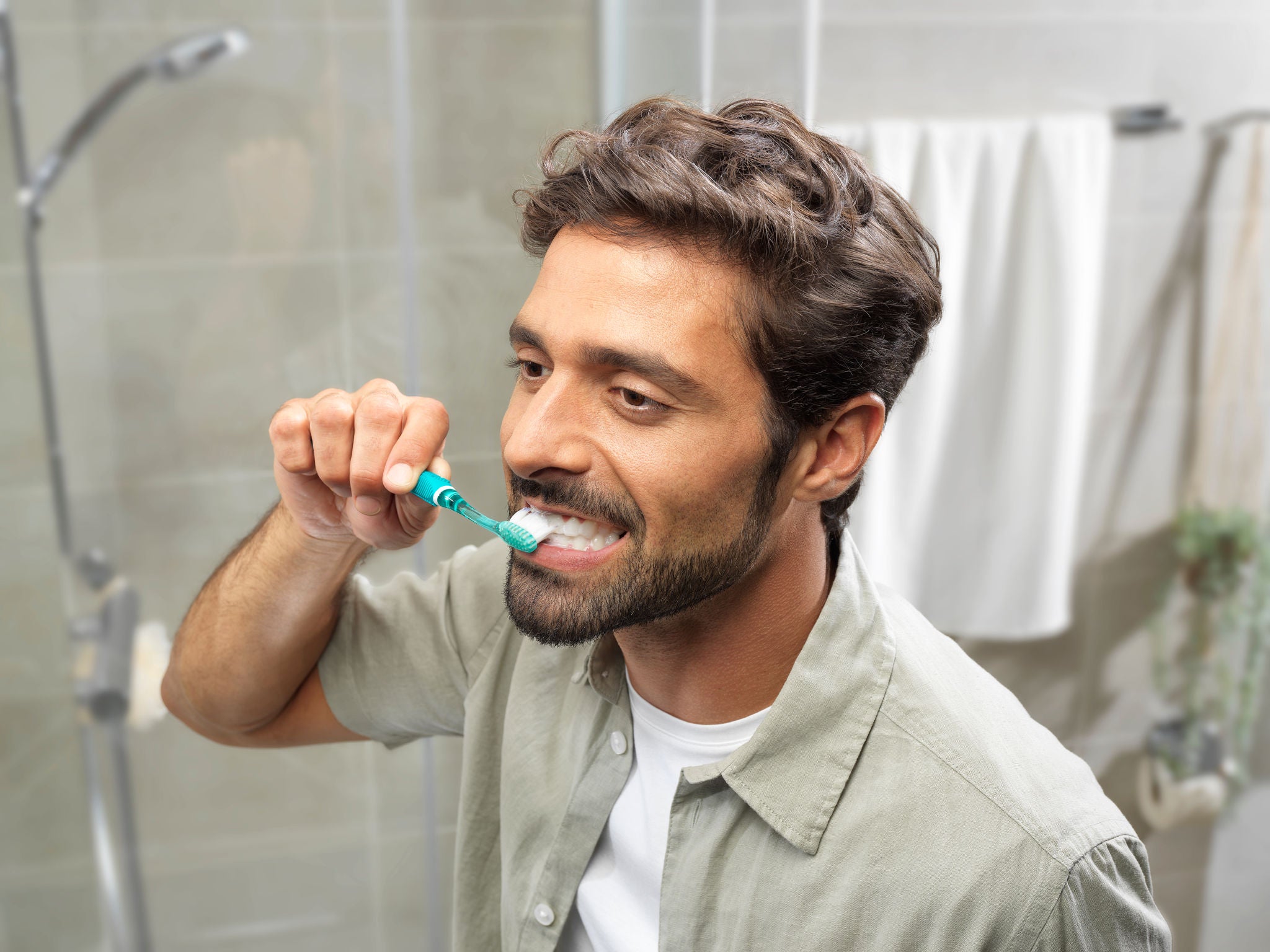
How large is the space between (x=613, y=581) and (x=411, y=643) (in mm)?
265

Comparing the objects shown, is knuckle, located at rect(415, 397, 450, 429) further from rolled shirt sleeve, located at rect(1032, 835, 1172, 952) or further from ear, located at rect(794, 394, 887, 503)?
rolled shirt sleeve, located at rect(1032, 835, 1172, 952)

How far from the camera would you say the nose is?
0.67m

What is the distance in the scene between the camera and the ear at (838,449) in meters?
0.75

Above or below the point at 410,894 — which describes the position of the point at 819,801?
above

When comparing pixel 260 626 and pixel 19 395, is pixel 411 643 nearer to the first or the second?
pixel 260 626

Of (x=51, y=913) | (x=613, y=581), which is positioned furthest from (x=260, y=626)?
(x=51, y=913)

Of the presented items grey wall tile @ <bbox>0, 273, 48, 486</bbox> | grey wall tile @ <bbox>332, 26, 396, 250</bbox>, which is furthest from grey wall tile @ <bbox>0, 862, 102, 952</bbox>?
grey wall tile @ <bbox>332, 26, 396, 250</bbox>

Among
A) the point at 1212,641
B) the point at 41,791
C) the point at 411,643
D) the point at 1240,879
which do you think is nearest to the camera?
the point at 411,643

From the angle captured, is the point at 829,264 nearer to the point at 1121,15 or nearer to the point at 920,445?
the point at 920,445

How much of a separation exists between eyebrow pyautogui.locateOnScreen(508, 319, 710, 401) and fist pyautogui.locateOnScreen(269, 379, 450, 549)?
0.10m

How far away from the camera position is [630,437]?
2.25 feet

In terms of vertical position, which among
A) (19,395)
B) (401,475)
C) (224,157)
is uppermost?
(224,157)

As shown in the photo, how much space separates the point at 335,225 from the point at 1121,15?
1109mm

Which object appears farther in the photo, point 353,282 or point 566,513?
point 353,282
